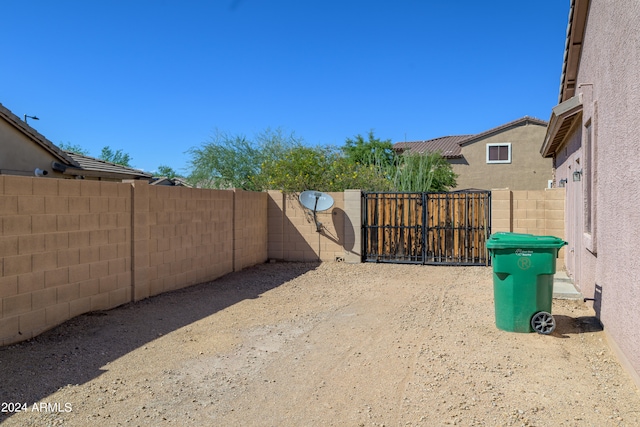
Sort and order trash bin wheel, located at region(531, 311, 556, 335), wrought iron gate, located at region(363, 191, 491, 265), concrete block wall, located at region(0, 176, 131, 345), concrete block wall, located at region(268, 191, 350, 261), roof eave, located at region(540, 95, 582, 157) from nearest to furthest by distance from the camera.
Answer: concrete block wall, located at region(0, 176, 131, 345)
trash bin wheel, located at region(531, 311, 556, 335)
roof eave, located at region(540, 95, 582, 157)
wrought iron gate, located at region(363, 191, 491, 265)
concrete block wall, located at region(268, 191, 350, 261)

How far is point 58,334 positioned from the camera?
605 centimetres

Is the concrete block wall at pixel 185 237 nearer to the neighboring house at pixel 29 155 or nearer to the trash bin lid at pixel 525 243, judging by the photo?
the neighboring house at pixel 29 155

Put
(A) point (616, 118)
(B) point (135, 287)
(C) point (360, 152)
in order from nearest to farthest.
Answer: (A) point (616, 118) → (B) point (135, 287) → (C) point (360, 152)

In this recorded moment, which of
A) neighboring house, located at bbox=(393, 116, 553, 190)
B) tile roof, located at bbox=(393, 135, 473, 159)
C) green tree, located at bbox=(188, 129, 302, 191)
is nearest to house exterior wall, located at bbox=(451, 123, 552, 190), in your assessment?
neighboring house, located at bbox=(393, 116, 553, 190)

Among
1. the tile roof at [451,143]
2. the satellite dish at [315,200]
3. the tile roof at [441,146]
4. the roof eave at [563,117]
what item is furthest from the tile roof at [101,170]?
the tile roof at [441,146]

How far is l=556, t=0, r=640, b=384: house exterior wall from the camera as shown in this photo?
4.44 meters

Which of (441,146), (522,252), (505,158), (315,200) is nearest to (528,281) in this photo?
(522,252)

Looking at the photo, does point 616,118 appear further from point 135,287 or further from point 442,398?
point 135,287

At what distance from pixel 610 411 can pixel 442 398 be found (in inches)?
47.9

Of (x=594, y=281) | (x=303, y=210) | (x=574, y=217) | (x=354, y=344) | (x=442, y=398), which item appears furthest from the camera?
(x=303, y=210)

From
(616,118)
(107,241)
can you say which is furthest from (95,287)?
(616,118)

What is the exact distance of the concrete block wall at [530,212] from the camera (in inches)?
472

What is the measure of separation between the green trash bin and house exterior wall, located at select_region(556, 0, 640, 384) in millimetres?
595

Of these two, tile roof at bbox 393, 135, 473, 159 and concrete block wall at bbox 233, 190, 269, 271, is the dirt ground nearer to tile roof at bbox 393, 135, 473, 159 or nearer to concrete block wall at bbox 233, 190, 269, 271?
concrete block wall at bbox 233, 190, 269, 271
